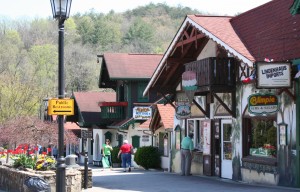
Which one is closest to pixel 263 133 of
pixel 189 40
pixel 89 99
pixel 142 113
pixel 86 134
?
pixel 189 40

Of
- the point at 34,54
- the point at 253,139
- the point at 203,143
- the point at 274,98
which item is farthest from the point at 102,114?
the point at 34,54

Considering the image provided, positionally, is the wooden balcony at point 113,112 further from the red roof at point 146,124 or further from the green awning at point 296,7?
the green awning at point 296,7

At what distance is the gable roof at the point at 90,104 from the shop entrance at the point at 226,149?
24310mm

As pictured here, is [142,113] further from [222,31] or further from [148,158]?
[222,31]

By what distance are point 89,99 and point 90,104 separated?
92 centimetres

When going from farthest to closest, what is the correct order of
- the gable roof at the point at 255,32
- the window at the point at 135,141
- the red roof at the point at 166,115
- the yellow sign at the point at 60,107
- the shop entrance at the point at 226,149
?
the window at the point at 135,141
the red roof at the point at 166,115
the shop entrance at the point at 226,149
the gable roof at the point at 255,32
the yellow sign at the point at 60,107

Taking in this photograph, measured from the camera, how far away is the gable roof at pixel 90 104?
1863 inches

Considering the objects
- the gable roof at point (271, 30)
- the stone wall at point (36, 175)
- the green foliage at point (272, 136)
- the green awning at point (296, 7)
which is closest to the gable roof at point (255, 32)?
the gable roof at point (271, 30)

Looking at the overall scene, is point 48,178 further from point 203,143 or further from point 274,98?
point 203,143

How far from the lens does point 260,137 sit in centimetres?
2053

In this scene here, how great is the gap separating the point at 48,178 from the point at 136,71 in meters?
25.4

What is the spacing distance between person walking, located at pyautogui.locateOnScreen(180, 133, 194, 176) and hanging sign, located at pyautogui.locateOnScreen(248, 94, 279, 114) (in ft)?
18.8

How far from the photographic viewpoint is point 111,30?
137875 millimetres

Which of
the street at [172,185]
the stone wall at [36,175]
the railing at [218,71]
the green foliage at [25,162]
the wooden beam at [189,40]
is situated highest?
the wooden beam at [189,40]
